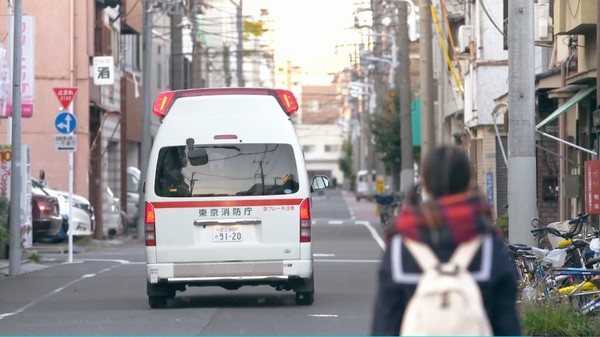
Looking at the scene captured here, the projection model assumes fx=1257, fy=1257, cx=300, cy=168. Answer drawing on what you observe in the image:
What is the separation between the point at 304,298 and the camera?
48.4 ft

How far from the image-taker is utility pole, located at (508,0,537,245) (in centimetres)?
1520

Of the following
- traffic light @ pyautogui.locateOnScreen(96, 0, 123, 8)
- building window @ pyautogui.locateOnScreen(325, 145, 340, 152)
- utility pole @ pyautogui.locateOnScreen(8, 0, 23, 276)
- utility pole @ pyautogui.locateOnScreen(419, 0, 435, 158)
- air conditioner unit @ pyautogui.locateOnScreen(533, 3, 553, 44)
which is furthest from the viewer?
building window @ pyautogui.locateOnScreen(325, 145, 340, 152)

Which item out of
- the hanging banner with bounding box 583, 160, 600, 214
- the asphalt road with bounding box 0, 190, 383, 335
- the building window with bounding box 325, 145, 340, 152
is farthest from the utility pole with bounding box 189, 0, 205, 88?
the building window with bounding box 325, 145, 340, 152

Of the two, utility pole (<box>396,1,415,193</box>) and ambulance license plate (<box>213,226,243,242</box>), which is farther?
utility pole (<box>396,1,415,193</box>)

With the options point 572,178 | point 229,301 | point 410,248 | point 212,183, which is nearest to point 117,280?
point 229,301

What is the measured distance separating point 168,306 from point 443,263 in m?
10.5

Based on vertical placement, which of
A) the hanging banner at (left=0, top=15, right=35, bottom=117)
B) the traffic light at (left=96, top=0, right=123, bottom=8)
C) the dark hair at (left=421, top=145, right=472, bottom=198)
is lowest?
the dark hair at (left=421, top=145, right=472, bottom=198)

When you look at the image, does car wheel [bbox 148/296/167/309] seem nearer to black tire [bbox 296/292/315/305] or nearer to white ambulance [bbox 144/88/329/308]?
white ambulance [bbox 144/88/329/308]

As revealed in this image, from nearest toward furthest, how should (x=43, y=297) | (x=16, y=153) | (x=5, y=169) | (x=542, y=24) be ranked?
(x=43, y=297) → (x=16, y=153) → (x=542, y=24) → (x=5, y=169)

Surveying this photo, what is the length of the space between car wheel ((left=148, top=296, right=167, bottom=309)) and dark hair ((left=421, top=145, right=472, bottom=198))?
997 centimetres

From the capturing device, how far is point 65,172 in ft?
115

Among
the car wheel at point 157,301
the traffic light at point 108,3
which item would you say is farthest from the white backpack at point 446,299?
the traffic light at point 108,3

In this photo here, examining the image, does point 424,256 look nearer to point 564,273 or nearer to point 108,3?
point 564,273

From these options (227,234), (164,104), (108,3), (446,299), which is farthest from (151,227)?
(108,3)
